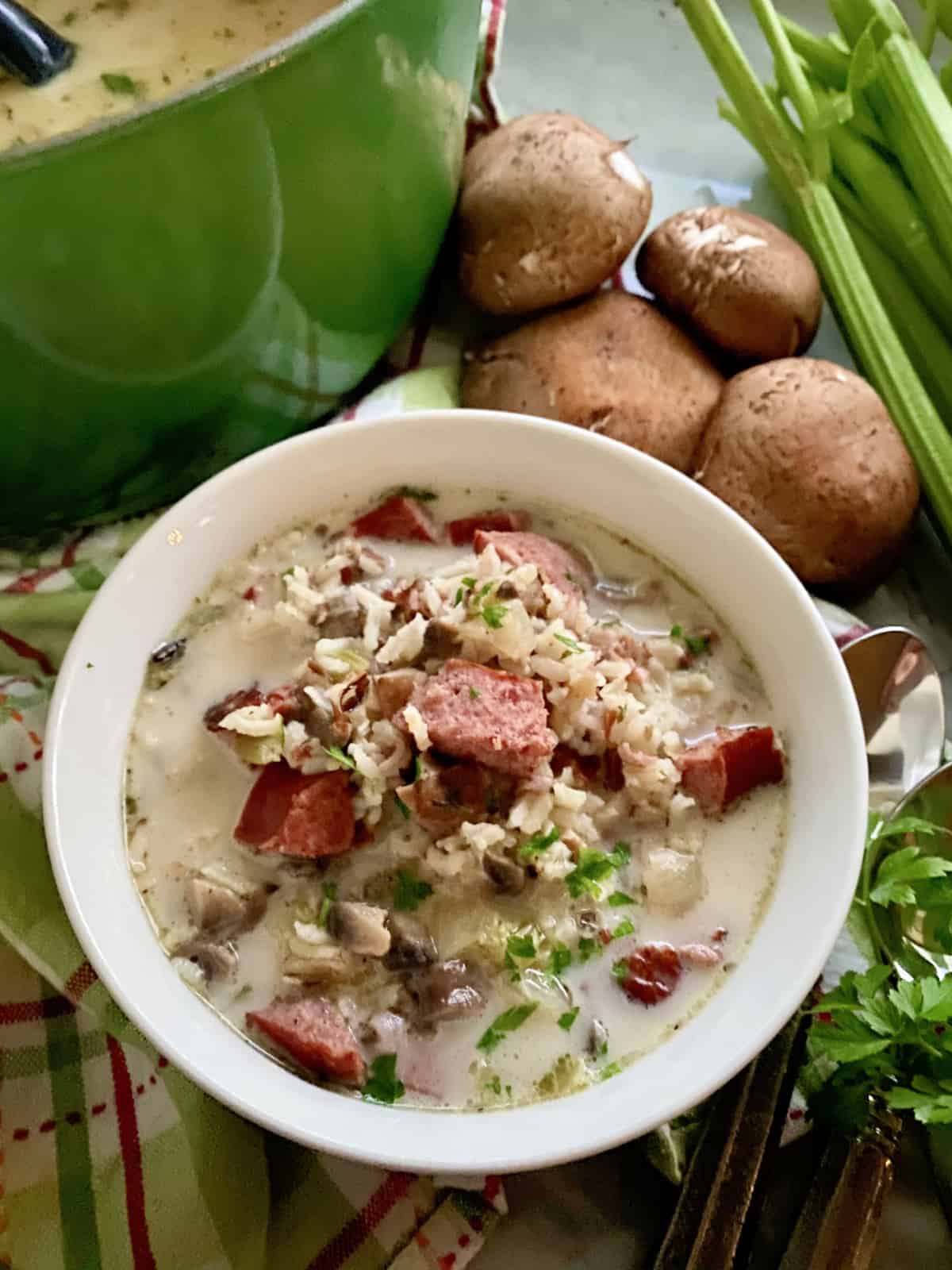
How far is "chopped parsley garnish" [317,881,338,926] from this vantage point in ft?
2.80

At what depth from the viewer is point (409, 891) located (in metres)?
0.86

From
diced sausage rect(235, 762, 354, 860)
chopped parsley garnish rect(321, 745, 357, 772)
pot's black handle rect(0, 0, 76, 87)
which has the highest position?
pot's black handle rect(0, 0, 76, 87)

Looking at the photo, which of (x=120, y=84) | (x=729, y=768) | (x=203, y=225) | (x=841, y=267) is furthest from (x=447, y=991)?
(x=841, y=267)

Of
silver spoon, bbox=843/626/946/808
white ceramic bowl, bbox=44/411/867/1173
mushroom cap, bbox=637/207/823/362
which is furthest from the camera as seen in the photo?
mushroom cap, bbox=637/207/823/362

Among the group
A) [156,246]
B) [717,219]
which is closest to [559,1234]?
[156,246]

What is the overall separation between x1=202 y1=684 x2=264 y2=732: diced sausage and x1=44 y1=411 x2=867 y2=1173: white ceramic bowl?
0.22 feet

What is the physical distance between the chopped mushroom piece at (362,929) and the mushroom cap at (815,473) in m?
0.60

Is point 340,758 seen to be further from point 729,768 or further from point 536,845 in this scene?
point 729,768

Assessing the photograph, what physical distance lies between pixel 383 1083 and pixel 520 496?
1.68ft

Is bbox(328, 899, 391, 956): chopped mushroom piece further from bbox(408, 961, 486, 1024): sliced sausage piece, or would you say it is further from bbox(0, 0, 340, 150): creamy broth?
bbox(0, 0, 340, 150): creamy broth

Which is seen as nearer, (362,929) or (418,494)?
(362,929)

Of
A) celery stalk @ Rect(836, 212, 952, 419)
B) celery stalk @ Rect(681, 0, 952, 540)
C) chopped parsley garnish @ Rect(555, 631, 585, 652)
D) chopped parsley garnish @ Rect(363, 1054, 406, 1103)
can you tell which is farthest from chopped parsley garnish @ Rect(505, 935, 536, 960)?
celery stalk @ Rect(836, 212, 952, 419)

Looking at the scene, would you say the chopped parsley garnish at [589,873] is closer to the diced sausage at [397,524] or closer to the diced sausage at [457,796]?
the diced sausage at [457,796]

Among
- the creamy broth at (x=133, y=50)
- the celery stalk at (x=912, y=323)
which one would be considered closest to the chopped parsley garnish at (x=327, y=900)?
the creamy broth at (x=133, y=50)
